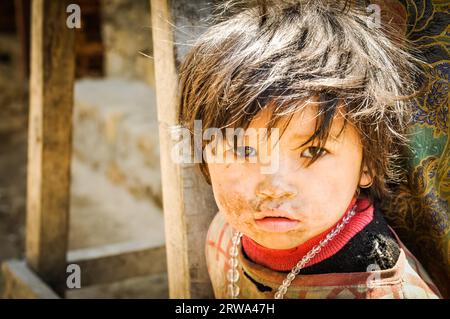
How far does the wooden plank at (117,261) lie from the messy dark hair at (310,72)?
1.13 meters

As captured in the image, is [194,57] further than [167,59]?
No

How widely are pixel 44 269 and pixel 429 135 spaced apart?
1.42 meters

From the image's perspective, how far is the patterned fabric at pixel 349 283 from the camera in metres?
1.08

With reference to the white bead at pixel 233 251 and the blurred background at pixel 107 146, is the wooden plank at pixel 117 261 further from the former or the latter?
A: the white bead at pixel 233 251

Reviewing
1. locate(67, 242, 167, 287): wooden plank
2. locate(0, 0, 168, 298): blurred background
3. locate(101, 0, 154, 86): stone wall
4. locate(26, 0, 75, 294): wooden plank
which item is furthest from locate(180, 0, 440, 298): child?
locate(101, 0, 154, 86): stone wall

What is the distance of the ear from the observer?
1135 millimetres

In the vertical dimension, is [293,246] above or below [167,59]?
below

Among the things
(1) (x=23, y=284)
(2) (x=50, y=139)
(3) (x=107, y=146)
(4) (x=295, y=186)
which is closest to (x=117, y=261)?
(1) (x=23, y=284)

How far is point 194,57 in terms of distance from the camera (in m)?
1.18

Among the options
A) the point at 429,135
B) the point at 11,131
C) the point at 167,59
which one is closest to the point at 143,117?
the point at 11,131

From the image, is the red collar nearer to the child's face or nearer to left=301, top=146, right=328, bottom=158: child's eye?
the child's face

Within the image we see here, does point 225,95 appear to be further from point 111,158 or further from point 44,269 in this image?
point 111,158

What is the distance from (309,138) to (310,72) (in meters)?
0.11

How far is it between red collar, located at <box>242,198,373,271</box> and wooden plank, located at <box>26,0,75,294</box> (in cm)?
102
